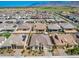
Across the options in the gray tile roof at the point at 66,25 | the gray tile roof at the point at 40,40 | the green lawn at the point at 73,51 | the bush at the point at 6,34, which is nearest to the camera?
the green lawn at the point at 73,51

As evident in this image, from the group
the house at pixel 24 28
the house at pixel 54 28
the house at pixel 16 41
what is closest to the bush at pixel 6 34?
the house at pixel 16 41

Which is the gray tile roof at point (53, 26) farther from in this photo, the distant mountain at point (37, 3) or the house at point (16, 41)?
the house at point (16, 41)

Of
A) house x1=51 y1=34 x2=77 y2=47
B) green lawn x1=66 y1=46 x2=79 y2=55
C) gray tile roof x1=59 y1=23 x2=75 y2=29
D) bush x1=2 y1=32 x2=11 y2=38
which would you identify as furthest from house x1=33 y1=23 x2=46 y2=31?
green lawn x1=66 y1=46 x2=79 y2=55

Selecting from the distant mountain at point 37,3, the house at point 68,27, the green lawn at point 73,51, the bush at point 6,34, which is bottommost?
the green lawn at point 73,51

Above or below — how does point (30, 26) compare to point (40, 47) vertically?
above

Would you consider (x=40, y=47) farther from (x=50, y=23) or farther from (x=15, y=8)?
(x=15, y=8)

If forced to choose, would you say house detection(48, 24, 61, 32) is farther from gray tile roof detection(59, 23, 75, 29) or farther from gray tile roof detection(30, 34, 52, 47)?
gray tile roof detection(30, 34, 52, 47)

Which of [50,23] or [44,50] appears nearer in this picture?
[44,50]

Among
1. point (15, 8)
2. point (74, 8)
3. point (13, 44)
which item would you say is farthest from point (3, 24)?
point (74, 8)

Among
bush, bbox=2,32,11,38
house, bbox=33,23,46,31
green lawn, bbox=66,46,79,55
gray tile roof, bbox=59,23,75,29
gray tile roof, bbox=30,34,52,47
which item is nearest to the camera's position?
green lawn, bbox=66,46,79,55
